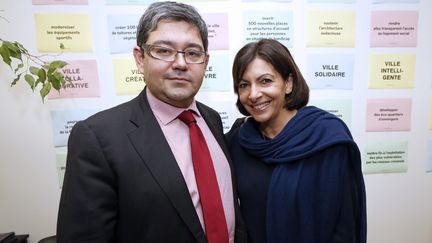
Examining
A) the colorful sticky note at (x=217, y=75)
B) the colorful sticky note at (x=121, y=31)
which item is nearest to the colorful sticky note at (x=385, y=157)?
the colorful sticky note at (x=217, y=75)

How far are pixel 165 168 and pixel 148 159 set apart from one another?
61mm

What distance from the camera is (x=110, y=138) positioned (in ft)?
2.94

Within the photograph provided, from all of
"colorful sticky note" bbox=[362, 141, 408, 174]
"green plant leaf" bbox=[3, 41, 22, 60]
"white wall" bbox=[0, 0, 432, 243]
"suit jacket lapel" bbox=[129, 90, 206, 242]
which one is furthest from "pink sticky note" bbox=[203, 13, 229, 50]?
"colorful sticky note" bbox=[362, 141, 408, 174]

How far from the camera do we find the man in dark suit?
2.83ft

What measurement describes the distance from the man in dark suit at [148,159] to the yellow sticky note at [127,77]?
51cm

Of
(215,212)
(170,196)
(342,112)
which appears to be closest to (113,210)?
(170,196)

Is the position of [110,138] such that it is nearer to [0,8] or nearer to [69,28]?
[69,28]

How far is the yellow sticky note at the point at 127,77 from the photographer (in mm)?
1488

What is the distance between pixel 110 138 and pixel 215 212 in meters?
0.43

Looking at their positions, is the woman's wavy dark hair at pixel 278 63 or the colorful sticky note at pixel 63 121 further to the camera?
the colorful sticky note at pixel 63 121

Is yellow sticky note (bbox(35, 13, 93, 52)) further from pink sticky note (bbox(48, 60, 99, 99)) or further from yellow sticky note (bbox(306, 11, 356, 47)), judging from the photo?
yellow sticky note (bbox(306, 11, 356, 47))

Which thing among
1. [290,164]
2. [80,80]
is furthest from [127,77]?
[290,164]

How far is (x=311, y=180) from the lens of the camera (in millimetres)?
1091

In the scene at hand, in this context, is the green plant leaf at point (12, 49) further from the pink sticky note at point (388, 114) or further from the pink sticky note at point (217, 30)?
the pink sticky note at point (388, 114)
